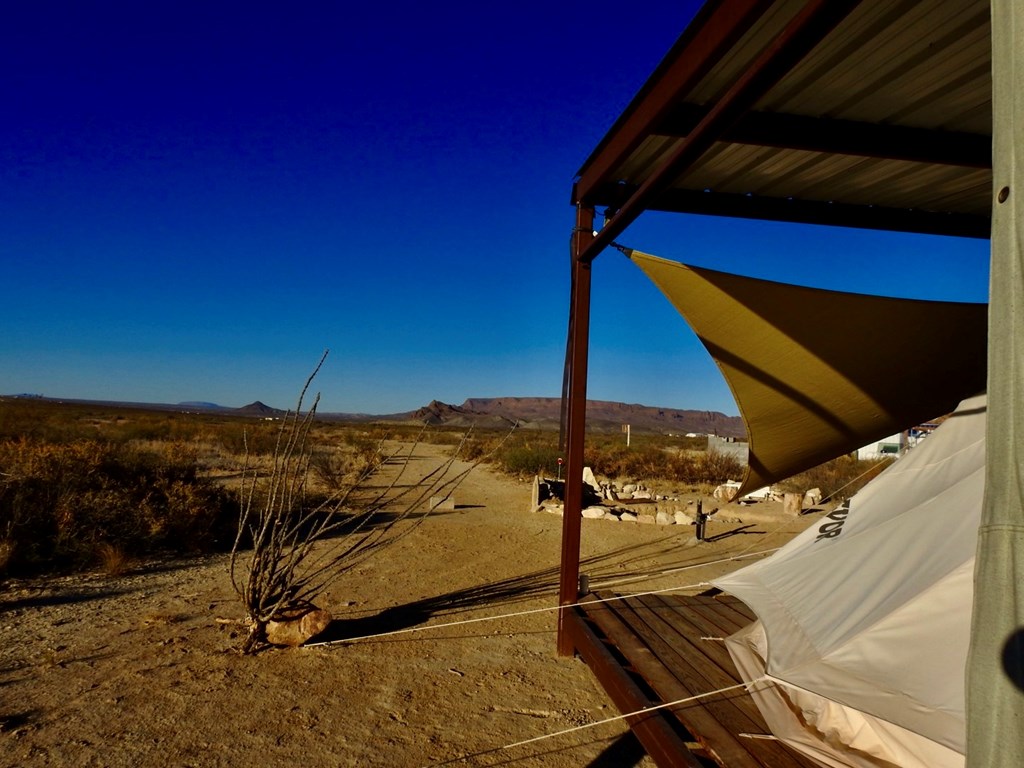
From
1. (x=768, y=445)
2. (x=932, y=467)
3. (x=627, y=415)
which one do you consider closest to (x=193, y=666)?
(x=768, y=445)

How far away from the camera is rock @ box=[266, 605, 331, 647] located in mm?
4594

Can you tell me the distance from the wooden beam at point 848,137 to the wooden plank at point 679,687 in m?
2.77

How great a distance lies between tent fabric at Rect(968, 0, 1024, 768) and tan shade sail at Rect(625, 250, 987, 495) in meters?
2.69

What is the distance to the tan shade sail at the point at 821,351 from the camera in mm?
3799

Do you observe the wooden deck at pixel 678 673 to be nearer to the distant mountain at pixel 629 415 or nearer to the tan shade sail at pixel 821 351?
the tan shade sail at pixel 821 351

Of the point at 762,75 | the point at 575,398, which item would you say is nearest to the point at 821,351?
the point at 575,398

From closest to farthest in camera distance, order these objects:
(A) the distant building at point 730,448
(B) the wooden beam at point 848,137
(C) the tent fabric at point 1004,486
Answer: (C) the tent fabric at point 1004,486
(B) the wooden beam at point 848,137
(A) the distant building at point 730,448

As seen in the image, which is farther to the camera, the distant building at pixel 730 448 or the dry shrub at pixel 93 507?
the distant building at pixel 730 448

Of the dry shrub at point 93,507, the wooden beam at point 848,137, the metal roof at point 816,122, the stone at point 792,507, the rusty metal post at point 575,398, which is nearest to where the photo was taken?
the metal roof at point 816,122

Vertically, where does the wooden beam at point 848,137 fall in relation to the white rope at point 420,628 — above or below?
above

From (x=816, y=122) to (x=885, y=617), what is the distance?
8.06 feet

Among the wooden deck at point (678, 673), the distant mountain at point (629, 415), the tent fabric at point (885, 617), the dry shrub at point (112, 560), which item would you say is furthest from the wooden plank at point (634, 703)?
the distant mountain at point (629, 415)

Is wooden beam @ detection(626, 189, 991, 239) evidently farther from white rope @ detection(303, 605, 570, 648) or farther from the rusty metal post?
white rope @ detection(303, 605, 570, 648)

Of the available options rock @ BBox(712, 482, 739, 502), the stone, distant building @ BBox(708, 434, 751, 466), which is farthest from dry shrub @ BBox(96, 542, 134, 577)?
→ distant building @ BBox(708, 434, 751, 466)
